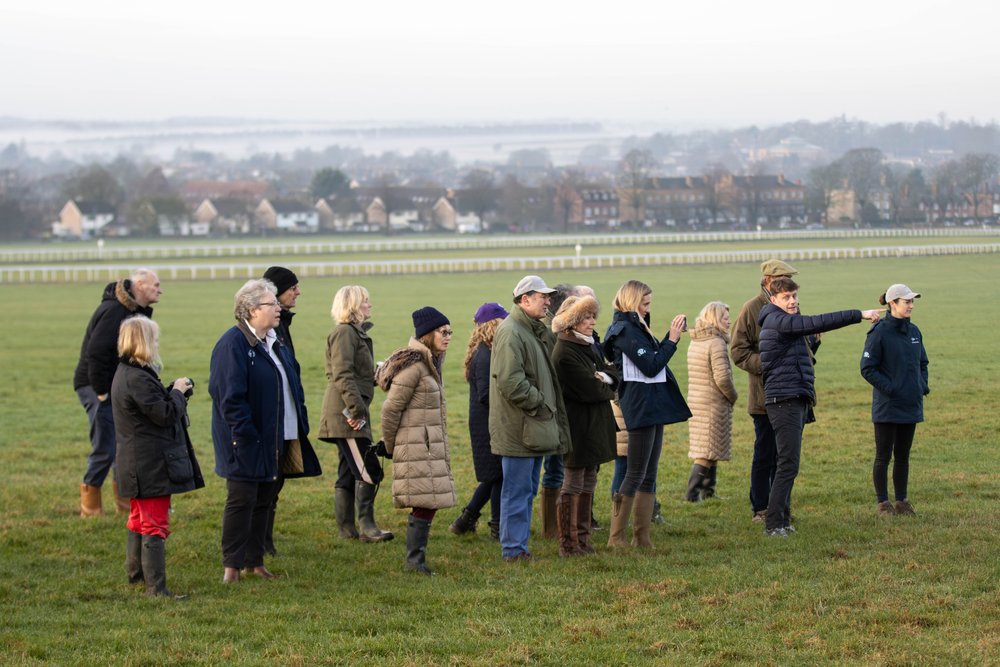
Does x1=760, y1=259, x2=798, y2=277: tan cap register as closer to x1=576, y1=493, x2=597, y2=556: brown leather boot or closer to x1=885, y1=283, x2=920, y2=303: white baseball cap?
x1=885, y1=283, x2=920, y2=303: white baseball cap

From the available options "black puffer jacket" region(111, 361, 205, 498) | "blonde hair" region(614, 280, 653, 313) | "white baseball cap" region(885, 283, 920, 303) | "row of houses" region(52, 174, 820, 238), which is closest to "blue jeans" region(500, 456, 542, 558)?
"blonde hair" region(614, 280, 653, 313)

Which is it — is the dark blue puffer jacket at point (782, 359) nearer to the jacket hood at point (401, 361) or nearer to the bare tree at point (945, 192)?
the jacket hood at point (401, 361)

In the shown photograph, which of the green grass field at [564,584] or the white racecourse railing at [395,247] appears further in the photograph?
the white racecourse railing at [395,247]

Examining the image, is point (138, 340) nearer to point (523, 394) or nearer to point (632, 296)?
point (523, 394)

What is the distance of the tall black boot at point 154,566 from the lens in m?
8.41

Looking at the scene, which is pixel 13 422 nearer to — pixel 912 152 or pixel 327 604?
pixel 327 604

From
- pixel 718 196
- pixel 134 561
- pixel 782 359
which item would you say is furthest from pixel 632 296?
pixel 718 196

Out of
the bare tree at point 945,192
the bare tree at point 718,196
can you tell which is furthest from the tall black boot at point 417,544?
the bare tree at point 718,196

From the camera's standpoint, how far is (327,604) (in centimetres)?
812

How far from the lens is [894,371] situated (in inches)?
425

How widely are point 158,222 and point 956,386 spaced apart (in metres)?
124

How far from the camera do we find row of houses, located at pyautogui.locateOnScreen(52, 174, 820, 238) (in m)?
116

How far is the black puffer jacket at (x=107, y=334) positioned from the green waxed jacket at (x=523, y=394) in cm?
311

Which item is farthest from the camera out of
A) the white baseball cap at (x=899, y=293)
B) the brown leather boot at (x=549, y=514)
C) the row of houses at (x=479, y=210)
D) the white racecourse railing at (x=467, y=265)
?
the row of houses at (x=479, y=210)
